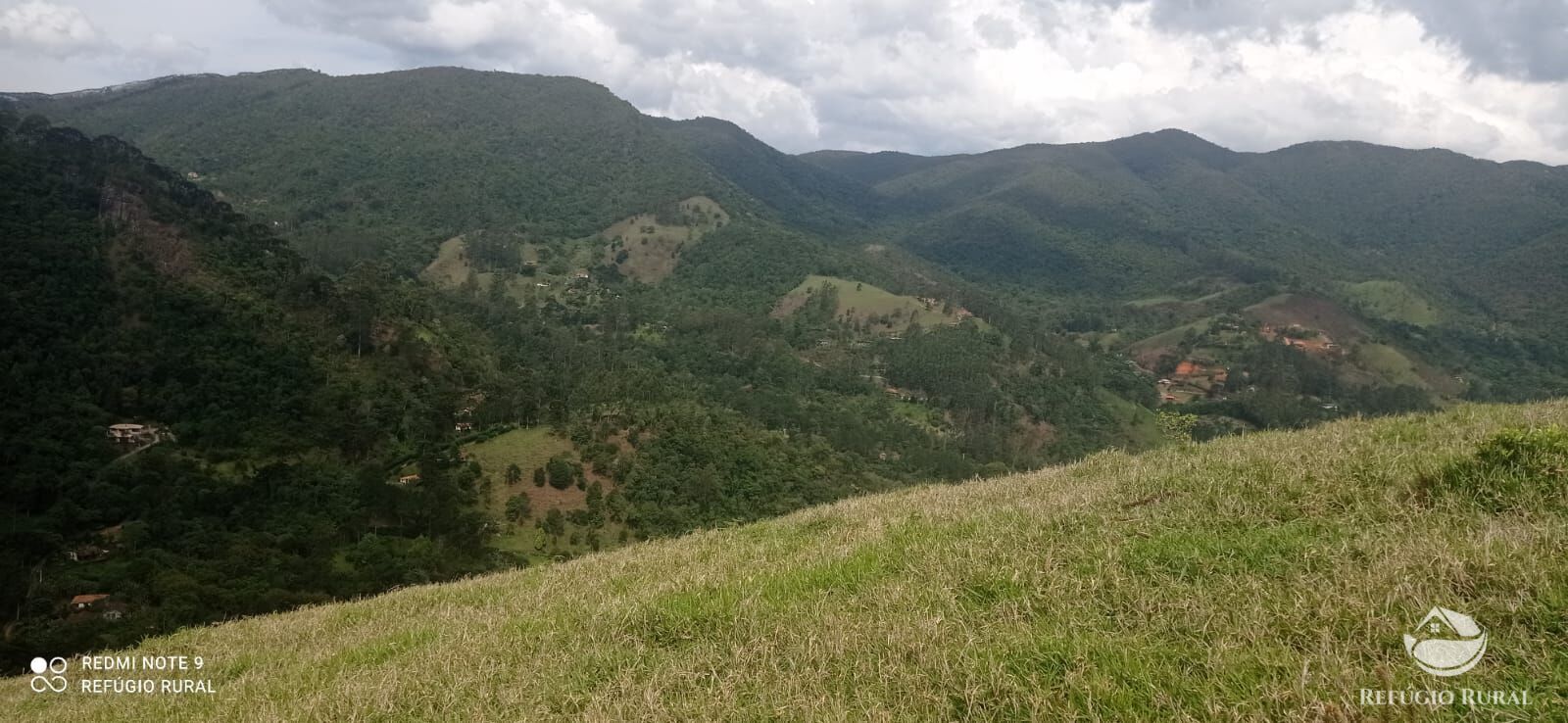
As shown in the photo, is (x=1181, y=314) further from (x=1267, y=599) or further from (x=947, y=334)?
(x=1267, y=599)

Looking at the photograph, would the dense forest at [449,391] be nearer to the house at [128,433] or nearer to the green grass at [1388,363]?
the house at [128,433]

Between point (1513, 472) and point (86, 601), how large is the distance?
4838 centimetres

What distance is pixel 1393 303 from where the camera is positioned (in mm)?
179125

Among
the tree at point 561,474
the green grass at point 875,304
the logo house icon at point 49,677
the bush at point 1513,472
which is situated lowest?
the tree at point 561,474

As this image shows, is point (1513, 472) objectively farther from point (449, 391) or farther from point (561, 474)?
point (449, 391)

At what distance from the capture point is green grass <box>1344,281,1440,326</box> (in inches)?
6708

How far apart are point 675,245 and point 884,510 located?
597 ft

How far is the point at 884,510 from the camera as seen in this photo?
974cm

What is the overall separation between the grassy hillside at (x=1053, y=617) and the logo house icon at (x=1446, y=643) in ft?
0.23

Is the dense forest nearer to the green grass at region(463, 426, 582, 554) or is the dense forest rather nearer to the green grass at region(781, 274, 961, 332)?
the green grass at region(463, 426, 582, 554)

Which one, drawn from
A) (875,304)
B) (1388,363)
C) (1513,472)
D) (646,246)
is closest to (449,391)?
(1513,472)

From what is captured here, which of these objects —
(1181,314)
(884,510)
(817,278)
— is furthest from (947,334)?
(884,510)

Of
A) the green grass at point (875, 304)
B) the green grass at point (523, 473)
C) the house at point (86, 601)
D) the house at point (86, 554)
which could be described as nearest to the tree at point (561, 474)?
the green grass at point (523, 473)

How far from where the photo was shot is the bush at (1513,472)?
5652 millimetres
